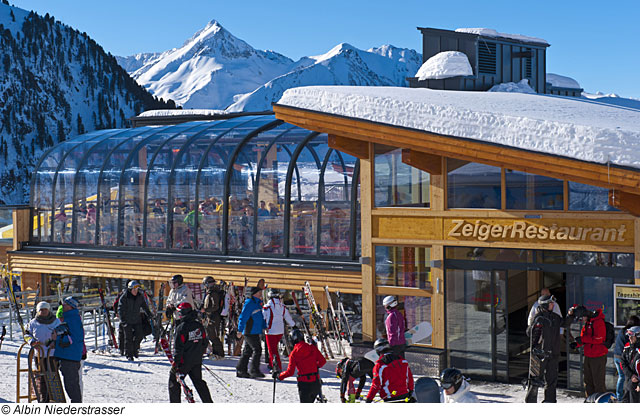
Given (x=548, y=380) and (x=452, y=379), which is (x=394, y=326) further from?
(x=452, y=379)

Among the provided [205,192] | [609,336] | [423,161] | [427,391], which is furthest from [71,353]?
[205,192]

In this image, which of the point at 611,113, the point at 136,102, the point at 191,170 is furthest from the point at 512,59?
the point at 136,102

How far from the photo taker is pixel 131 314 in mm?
14984

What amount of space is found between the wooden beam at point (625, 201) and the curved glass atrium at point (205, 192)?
7.10 metres

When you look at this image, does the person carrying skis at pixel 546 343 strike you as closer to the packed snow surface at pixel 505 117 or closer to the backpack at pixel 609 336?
the backpack at pixel 609 336

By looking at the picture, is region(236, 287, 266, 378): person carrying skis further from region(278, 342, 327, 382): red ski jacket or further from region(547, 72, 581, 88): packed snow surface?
region(547, 72, 581, 88): packed snow surface

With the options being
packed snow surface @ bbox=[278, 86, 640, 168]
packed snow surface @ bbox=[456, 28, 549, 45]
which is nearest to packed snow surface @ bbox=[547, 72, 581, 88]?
packed snow surface @ bbox=[456, 28, 549, 45]

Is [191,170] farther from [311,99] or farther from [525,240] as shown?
[525,240]

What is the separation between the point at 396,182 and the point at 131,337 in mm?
5782

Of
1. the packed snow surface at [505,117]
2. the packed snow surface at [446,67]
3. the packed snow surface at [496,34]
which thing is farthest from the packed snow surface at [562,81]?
the packed snow surface at [505,117]

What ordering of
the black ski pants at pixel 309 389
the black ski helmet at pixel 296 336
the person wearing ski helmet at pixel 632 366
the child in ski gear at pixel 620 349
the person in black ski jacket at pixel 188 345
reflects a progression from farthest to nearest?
the person in black ski jacket at pixel 188 345, the child in ski gear at pixel 620 349, the black ski pants at pixel 309 389, the black ski helmet at pixel 296 336, the person wearing ski helmet at pixel 632 366

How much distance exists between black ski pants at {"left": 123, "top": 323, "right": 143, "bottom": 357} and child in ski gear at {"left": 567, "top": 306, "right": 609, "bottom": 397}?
316 inches

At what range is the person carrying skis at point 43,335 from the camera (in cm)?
1046

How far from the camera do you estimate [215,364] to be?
14703 mm
